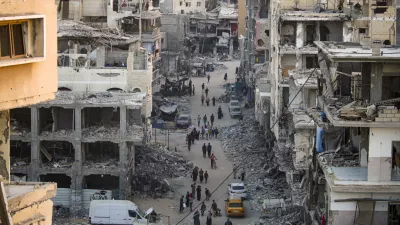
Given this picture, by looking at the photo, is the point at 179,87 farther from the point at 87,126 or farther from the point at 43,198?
the point at 43,198

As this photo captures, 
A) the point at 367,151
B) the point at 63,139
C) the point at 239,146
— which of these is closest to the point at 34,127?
the point at 63,139

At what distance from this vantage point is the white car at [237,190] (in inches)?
2082

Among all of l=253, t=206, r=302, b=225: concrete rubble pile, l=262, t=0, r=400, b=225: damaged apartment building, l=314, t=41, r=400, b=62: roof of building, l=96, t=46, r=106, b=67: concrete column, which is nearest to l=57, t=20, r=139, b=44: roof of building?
l=96, t=46, r=106, b=67: concrete column

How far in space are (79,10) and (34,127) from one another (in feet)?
65.4

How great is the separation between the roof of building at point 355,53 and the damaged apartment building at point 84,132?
21.4 m

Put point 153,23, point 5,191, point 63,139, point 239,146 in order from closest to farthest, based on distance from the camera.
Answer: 1. point 5,191
2. point 63,139
3. point 239,146
4. point 153,23

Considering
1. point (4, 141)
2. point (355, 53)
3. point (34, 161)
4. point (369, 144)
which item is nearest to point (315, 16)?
point (34, 161)

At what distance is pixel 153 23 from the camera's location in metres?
85.0

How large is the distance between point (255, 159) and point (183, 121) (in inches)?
636

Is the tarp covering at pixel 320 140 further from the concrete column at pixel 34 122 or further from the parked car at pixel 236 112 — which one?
the parked car at pixel 236 112

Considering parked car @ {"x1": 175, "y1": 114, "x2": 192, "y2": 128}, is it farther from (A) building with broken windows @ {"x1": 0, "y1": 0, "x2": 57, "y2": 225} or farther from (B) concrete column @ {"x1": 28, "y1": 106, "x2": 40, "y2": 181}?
(A) building with broken windows @ {"x1": 0, "y1": 0, "x2": 57, "y2": 225}

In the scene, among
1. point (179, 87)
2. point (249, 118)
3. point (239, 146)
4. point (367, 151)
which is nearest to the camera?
point (367, 151)

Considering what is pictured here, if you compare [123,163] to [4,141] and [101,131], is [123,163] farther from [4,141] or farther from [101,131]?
[4,141]

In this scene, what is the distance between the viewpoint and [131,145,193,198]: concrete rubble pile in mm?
54375
